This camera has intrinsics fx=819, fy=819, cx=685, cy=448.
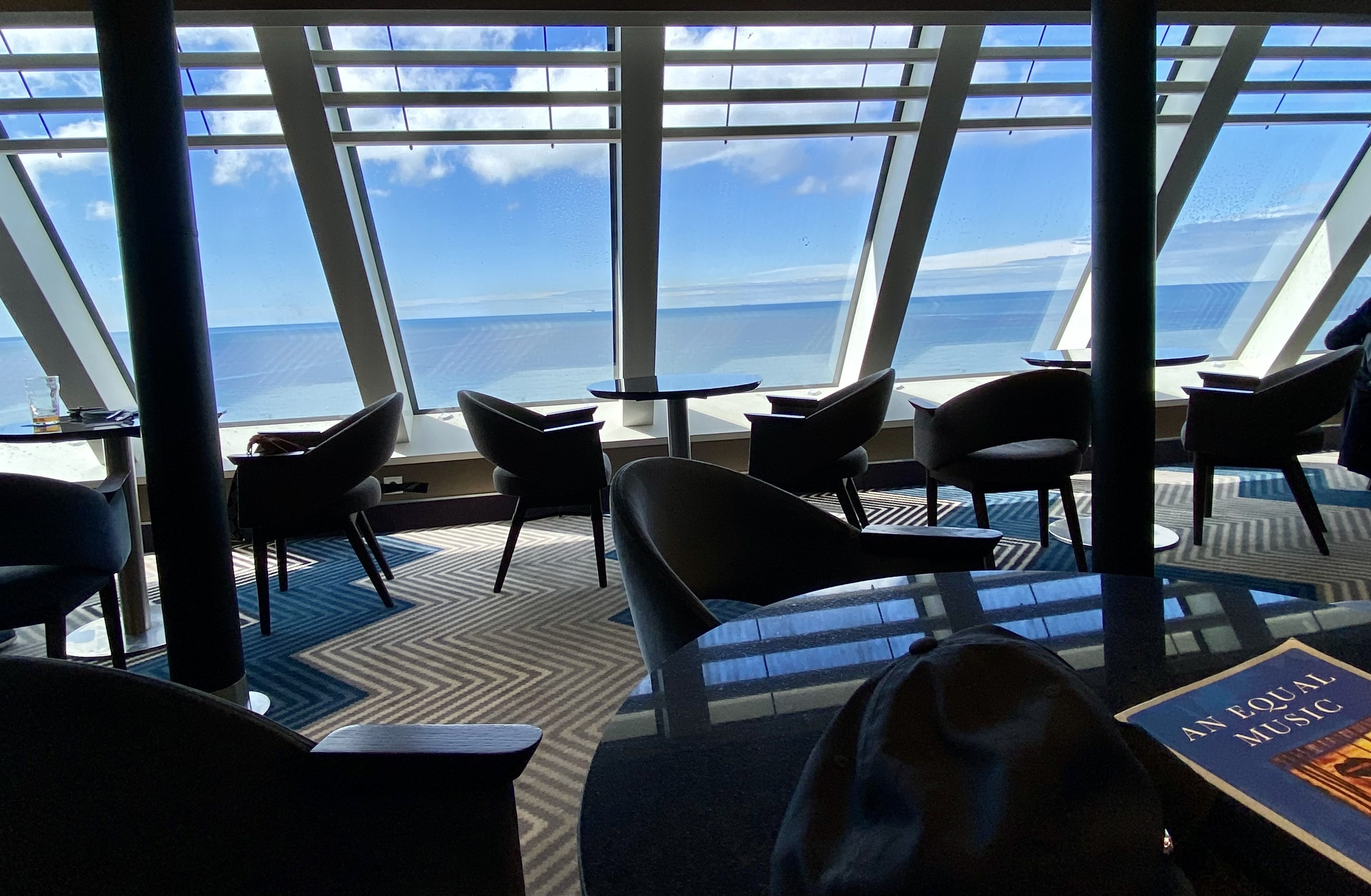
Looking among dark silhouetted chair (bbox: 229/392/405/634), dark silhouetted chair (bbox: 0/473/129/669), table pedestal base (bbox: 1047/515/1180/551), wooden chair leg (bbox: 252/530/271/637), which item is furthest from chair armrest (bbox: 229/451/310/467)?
table pedestal base (bbox: 1047/515/1180/551)

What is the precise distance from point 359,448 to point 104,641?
1.21 metres

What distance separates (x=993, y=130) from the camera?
4.85m

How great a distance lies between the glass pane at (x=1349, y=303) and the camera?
259 inches

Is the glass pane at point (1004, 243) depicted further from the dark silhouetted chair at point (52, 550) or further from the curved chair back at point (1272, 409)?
the dark silhouetted chair at point (52, 550)

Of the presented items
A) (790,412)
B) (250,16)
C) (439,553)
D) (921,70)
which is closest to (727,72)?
(921,70)

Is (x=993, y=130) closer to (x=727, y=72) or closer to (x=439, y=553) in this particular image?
(x=727, y=72)

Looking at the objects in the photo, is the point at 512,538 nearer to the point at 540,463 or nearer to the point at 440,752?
the point at 540,463

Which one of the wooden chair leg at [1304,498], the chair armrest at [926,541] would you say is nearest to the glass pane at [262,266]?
the chair armrest at [926,541]

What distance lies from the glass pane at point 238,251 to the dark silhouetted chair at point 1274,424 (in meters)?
4.50

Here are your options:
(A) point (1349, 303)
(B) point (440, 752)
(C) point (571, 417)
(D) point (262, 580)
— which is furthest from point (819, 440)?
(A) point (1349, 303)

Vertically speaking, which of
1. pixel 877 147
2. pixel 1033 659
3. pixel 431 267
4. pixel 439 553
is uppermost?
pixel 877 147

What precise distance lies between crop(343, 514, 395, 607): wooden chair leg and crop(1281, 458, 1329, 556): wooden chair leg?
3.93 metres

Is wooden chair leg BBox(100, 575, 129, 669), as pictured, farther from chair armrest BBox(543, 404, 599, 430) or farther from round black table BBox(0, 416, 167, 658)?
chair armrest BBox(543, 404, 599, 430)

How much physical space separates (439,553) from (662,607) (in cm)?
345
